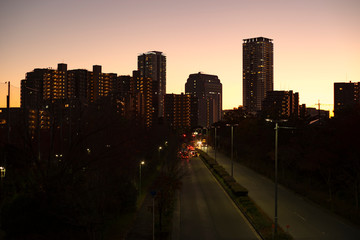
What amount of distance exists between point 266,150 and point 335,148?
22.6 m

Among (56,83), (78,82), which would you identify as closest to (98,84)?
(78,82)

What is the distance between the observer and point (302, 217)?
27.1 metres

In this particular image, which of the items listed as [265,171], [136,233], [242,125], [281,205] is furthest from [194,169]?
[136,233]

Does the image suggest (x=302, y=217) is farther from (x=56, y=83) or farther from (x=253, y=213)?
(x=56, y=83)

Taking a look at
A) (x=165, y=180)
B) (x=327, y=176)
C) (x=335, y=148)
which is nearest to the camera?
(x=165, y=180)

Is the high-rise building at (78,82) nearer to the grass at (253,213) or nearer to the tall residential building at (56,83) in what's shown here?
the tall residential building at (56,83)

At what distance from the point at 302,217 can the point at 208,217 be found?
7.28m

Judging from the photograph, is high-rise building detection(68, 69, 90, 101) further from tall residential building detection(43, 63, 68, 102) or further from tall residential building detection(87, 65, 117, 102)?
tall residential building detection(43, 63, 68, 102)

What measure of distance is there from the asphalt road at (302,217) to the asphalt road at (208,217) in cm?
293

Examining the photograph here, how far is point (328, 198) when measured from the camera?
107 feet

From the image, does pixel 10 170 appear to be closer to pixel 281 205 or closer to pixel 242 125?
pixel 281 205

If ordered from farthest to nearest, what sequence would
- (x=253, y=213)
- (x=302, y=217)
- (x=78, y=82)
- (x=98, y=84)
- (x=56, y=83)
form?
1. (x=98, y=84)
2. (x=78, y=82)
3. (x=56, y=83)
4. (x=253, y=213)
5. (x=302, y=217)

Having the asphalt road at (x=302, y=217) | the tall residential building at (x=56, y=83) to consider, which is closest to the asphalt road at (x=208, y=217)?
the asphalt road at (x=302, y=217)

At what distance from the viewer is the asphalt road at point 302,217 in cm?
2270
